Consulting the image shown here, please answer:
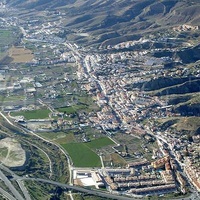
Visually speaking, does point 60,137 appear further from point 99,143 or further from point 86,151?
point 86,151

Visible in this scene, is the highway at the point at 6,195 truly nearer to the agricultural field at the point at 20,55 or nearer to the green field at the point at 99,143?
the green field at the point at 99,143

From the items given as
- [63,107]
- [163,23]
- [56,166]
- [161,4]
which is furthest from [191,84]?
[161,4]

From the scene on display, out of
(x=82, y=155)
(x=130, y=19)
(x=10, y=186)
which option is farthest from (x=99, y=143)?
(x=130, y=19)

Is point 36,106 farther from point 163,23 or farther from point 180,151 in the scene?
point 163,23

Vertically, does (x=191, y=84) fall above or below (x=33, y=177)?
below

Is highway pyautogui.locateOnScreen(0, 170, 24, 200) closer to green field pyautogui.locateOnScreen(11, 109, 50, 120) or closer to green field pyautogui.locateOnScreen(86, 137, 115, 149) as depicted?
green field pyautogui.locateOnScreen(86, 137, 115, 149)

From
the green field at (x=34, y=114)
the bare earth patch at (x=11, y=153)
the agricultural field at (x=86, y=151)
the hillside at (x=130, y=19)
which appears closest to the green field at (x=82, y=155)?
the agricultural field at (x=86, y=151)

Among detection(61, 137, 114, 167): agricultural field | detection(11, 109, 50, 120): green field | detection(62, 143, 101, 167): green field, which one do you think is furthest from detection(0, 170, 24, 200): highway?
detection(11, 109, 50, 120): green field
